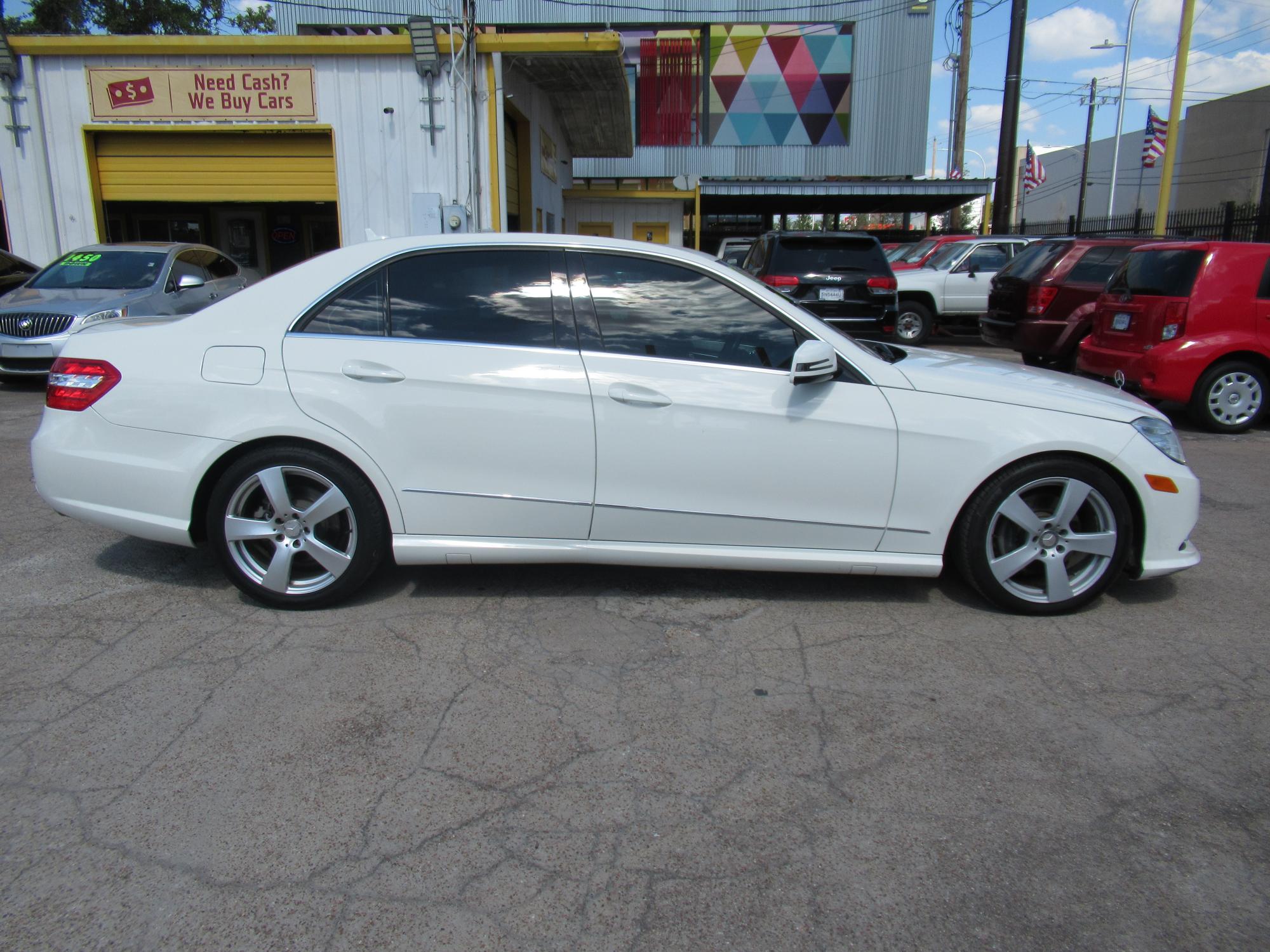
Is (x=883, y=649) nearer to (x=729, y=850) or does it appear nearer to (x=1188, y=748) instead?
(x=1188, y=748)

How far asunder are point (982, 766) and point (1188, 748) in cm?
73

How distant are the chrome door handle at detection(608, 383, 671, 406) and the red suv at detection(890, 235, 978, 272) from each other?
43.6 feet

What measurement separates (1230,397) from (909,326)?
731 centimetres

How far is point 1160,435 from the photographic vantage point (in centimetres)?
414

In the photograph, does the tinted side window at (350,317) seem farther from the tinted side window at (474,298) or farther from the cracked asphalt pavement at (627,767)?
the cracked asphalt pavement at (627,767)

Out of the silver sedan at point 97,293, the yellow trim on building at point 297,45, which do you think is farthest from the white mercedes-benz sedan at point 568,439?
the yellow trim on building at point 297,45

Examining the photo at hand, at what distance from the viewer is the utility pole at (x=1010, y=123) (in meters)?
18.7

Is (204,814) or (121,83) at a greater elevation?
(121,83)

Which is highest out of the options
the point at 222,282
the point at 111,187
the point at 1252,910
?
the point at 111,187

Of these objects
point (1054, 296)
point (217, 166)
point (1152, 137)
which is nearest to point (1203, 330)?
point (1054, 296)

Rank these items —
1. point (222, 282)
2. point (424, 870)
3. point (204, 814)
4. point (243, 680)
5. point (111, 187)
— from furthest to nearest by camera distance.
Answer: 1. point (111, 187)
2. point (222, 282)
3. point (243, 680)
4. point (204, 814)
5. point (424, 870)

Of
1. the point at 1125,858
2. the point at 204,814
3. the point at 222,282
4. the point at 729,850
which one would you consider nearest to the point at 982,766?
the point at 1125,858

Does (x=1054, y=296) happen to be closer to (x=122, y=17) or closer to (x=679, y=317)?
(x=679, y=317)

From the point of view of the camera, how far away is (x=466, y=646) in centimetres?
378
